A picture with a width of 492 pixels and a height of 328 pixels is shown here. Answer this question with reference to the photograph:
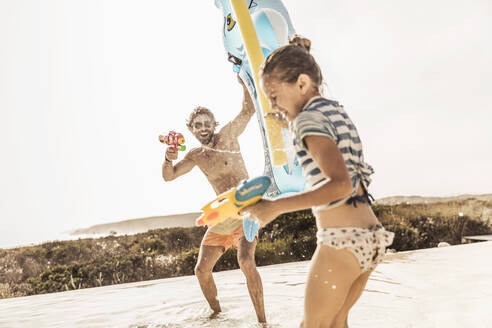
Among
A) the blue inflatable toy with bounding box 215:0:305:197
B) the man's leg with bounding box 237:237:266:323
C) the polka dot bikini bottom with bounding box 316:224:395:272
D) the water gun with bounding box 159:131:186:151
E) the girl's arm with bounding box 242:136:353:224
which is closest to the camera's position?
the girl's arm with bounding box 242:136:353:224

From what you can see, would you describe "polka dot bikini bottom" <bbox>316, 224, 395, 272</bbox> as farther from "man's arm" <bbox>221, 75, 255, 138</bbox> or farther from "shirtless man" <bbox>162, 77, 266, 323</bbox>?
"man's arm" <bbox>221, 75, 255, 138</bbox>

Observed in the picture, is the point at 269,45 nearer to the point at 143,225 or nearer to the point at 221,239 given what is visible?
the point at 221,239

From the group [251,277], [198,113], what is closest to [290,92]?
[251,277]

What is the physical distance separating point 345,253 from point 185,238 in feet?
28.9

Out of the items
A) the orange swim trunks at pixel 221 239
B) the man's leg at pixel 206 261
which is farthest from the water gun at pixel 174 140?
the man's leg at pixel 206 261

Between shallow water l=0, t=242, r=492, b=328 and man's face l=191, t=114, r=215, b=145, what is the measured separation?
5.05ft

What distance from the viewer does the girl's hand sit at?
1496mm

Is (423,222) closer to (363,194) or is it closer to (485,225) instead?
(485,225)

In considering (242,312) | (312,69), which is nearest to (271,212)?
(312,69)

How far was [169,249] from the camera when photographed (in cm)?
970

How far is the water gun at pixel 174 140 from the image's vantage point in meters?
3.41

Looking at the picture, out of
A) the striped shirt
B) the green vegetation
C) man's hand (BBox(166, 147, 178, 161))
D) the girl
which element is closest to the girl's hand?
the girl

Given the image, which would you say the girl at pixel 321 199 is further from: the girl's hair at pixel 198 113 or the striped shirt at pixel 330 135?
the girl's hair at pixel 198 113

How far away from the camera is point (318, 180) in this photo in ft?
4.97
